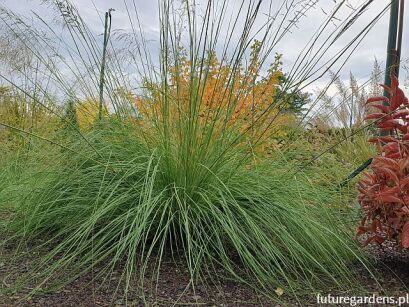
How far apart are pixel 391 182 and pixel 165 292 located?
101cm

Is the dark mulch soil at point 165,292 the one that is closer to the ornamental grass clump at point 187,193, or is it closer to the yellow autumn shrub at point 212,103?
the ornamental grass clump at point 187,193

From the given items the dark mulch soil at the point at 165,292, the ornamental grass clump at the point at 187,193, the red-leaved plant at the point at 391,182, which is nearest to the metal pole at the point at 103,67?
the ornamental grass clump at the point at 187,193

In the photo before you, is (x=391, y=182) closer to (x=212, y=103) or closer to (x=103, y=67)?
(x=212, y=103)

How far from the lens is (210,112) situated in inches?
85.3

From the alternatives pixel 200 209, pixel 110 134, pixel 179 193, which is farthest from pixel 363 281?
pixel 110 134

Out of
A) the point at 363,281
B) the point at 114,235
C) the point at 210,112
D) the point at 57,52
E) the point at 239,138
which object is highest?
the point at 57,52

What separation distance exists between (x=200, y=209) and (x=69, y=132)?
1.08 meters

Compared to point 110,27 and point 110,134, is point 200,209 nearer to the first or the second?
point 110,134

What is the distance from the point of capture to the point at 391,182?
6.07 feet

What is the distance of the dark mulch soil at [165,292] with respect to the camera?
156 cm

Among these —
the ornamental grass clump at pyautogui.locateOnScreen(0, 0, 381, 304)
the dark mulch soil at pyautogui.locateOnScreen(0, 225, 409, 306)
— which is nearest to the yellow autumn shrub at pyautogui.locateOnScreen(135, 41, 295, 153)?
the ornamental grass clump at pyautogui.locateOnScreen(0, 0, 381, 304)

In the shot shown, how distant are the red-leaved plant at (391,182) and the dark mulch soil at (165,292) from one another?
0.18m

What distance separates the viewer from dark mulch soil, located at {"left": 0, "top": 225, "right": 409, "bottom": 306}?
156cm

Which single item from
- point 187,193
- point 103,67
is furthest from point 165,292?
point 103,67
